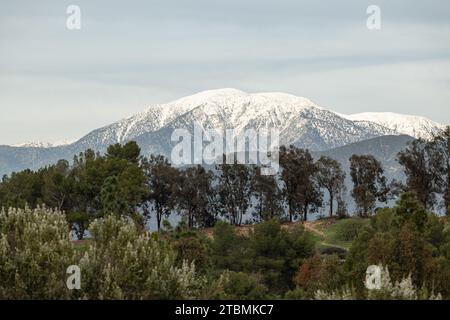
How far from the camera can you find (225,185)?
129000mm

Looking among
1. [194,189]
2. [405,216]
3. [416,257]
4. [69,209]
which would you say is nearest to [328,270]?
[405,216]

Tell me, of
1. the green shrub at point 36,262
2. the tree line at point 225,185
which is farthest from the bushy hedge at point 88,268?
the tree line at point 225,185

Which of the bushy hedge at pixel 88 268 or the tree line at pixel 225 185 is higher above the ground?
the tree line at pixel 225 185

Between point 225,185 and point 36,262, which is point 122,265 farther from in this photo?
point 225,185

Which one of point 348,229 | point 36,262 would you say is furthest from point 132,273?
point 348,229

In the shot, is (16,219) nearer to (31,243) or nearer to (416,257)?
(31,243)

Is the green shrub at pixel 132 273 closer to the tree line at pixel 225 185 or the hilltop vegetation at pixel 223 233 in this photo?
the hilltop vegetation at pixel 223 233

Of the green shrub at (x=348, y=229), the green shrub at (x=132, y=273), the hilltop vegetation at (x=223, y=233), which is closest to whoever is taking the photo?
the green shrub at (x=132, y=273)

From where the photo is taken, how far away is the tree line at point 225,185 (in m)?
106

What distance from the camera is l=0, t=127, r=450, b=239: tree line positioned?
105750 mm

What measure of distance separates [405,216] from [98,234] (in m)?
30.5

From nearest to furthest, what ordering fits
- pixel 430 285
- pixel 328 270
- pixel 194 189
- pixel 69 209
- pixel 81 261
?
pixel 81 261, pixel 430 285, pixel 328 270, pixel 69 209, pixel 194 189

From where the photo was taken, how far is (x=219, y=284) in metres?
31.8

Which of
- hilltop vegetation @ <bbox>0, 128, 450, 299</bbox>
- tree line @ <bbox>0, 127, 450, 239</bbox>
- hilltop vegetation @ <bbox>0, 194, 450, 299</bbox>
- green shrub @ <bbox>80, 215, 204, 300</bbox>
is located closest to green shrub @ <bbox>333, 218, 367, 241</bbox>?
hilltop vegetation @ <bbox>0, 128, 450, 299</bbox>
